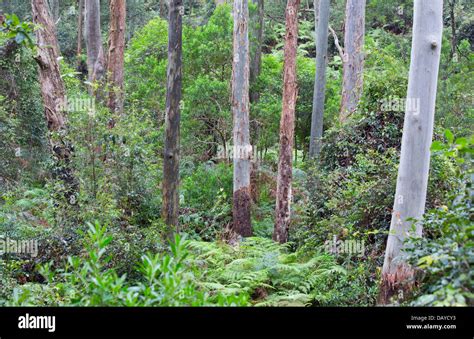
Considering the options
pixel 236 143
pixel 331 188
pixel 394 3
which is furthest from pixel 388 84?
pixel 394 3

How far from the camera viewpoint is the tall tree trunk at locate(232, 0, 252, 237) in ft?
51.3

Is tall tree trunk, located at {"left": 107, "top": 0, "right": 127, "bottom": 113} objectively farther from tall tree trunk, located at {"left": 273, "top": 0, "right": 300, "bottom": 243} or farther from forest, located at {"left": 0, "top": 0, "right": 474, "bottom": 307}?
tall tree trunk, located at {"left": 273, "top": 0, "right": 300, "bottom": 243}

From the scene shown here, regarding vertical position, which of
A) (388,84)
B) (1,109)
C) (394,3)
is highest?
(394,3)

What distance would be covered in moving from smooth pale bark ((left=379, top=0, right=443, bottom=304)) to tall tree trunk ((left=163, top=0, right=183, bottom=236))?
452 centimetres

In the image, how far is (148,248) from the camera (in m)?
10.1

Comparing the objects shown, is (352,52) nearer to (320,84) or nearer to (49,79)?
(320,84)

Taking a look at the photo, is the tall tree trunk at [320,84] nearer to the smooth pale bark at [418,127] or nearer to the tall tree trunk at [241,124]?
the tall tree trunk at [241,124]

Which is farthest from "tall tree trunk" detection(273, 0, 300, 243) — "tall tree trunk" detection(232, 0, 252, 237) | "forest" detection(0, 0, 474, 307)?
"tall tree trunk" detection(232, 0, 252, 237)

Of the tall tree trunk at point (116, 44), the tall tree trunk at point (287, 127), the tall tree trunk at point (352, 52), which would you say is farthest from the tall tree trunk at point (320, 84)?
the tall tree trunk at point (116, 44)

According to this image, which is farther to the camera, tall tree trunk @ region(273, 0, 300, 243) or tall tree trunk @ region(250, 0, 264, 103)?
tall tree trunk @ region(250, 0, 264, 103)

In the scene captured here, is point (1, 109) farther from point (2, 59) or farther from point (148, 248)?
point (148, 248)

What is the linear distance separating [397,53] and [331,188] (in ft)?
34.7

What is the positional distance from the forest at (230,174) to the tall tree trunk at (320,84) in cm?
6

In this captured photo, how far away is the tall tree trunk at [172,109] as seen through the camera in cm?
1106
